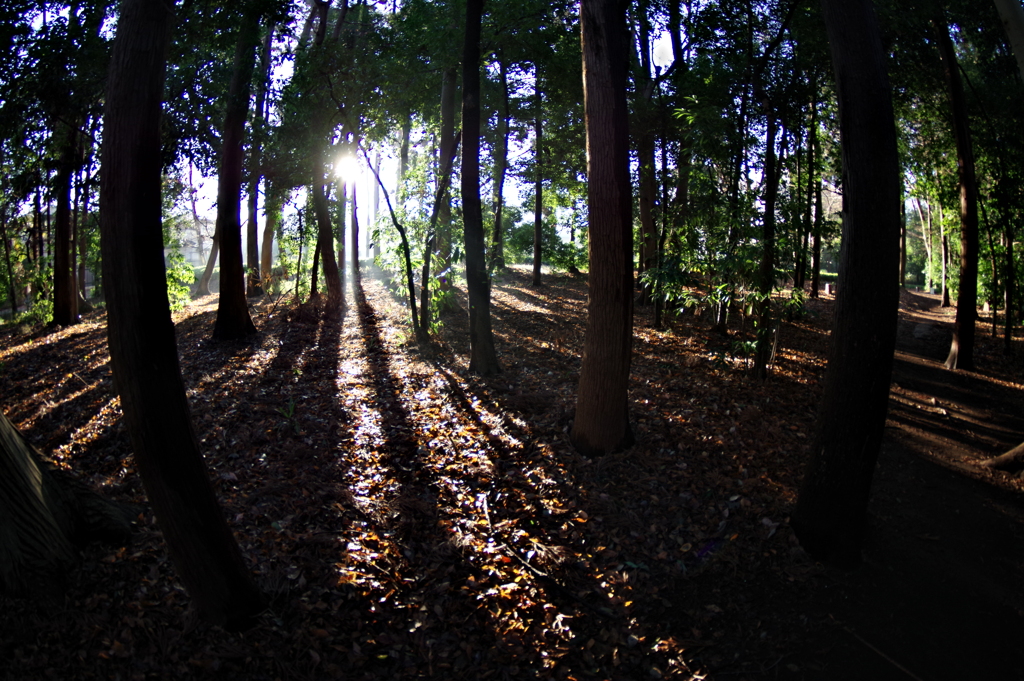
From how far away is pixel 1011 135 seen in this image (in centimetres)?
1201

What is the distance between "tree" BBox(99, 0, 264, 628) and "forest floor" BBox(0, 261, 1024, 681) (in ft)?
3.30

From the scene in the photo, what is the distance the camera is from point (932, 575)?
187 inches

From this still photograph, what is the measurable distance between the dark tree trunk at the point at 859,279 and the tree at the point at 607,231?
194 cm

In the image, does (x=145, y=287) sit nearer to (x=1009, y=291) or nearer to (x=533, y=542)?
(x=533, y=542)

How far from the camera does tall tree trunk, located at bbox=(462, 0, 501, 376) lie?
27.1ft

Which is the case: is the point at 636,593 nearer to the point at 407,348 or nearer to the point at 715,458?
the point at 715,458

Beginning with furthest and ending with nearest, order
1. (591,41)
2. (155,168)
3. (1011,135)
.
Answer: (1011,135) < (591,41) < (155,168)

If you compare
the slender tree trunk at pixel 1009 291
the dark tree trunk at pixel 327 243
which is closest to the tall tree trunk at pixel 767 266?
the slender tree trunk at pixel 1009 291

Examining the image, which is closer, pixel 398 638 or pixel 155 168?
pixel 155 168

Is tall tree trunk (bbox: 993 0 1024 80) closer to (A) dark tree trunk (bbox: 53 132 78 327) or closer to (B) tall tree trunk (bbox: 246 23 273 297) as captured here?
(B) tall tree trunk (bbox: 246 23 273 297)

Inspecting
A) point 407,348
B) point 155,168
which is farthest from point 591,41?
point 407,348

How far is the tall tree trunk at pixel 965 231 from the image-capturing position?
1042cm

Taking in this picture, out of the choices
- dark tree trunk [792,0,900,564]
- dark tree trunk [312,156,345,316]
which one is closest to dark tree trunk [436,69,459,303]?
dark tree trunk [312,156,345,316]

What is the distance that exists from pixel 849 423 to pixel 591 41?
14.1 feet
